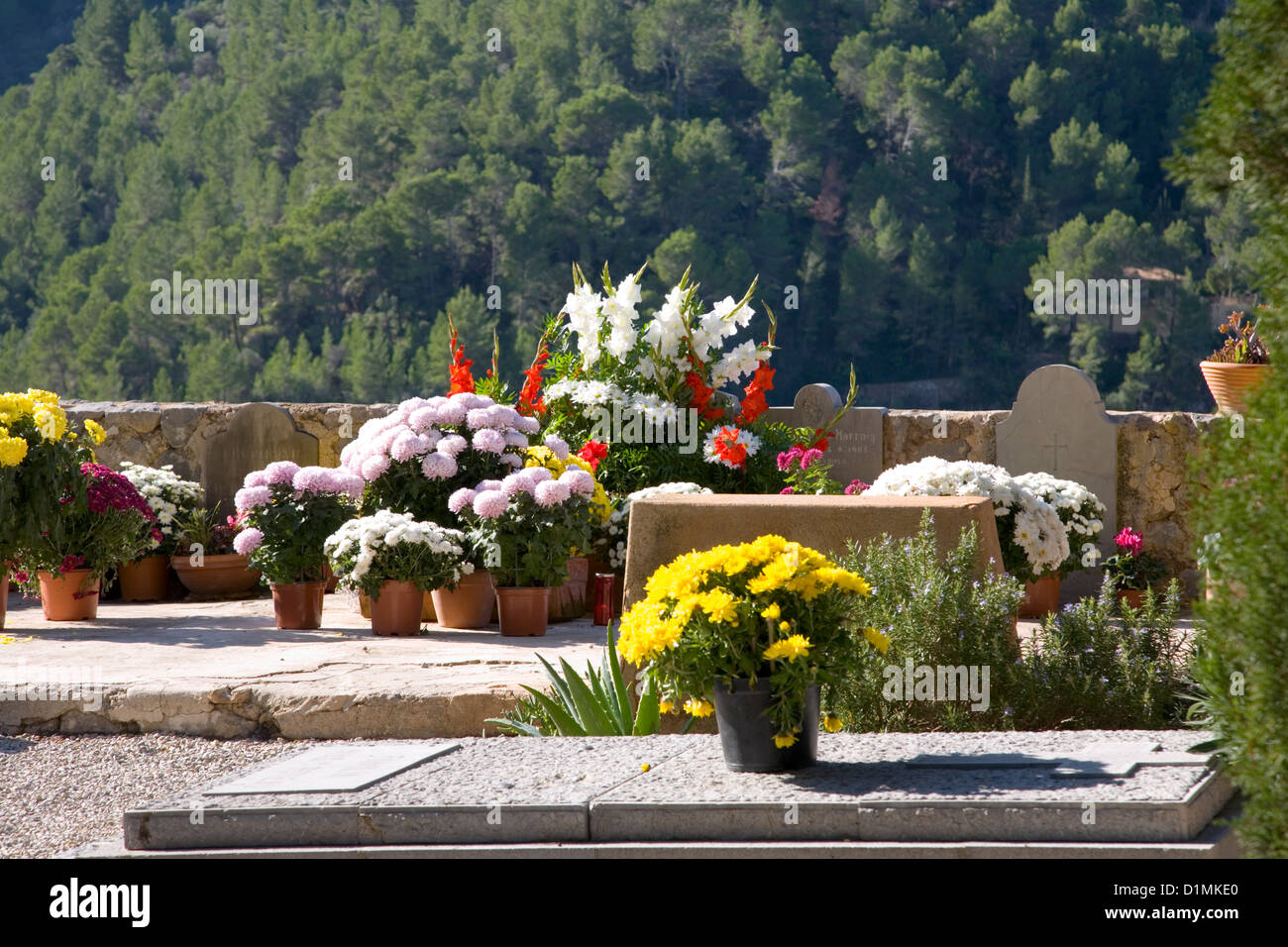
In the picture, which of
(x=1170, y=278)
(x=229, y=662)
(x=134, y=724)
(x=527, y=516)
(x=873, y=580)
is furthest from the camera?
(x=1170, y=278)

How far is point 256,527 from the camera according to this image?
6613mm

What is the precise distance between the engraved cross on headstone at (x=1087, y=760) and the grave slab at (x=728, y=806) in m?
0.01

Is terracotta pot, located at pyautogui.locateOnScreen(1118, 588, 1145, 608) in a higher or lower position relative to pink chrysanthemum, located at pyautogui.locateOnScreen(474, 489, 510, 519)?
lower

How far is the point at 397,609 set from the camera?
21.1ft

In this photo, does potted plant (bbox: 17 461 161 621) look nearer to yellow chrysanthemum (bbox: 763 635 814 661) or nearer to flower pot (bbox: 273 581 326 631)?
flower pot (bbox: 273 581 326 631)

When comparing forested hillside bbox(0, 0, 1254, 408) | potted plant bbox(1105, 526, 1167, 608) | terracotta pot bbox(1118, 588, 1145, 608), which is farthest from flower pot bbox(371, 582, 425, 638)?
forested hillside bbox(0, 0, 1254, 408)

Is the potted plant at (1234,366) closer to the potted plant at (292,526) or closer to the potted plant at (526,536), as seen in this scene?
the potted plant at (526,536)

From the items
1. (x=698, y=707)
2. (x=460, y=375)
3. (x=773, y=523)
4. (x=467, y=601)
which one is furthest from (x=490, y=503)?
(x=698, y=707)

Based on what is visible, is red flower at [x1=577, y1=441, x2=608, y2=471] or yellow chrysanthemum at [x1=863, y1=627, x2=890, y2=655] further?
red flower at [x1=577, y1=441, x2=608, y2=471]

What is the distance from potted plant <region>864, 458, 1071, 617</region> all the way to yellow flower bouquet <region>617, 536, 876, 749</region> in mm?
3571

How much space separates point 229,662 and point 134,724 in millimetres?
516

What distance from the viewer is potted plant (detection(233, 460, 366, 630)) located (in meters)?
6.54
